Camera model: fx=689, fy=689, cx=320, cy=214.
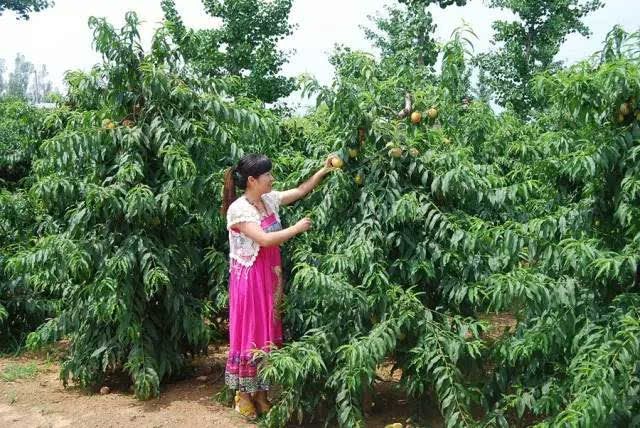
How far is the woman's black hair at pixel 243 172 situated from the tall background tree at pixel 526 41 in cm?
897

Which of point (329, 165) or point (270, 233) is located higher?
point (329, 165)

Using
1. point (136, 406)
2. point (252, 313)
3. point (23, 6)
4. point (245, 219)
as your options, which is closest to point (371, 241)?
point (245, 219)

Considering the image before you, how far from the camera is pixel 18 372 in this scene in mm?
5082

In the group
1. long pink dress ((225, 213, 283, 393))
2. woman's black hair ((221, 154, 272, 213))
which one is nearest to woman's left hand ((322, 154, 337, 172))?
woman's black hair ((221, 154, 272, 213))

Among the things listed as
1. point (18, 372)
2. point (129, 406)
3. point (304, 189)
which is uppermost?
point (304, 189)

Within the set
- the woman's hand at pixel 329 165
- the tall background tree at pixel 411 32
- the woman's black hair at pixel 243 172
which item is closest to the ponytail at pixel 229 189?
the woman's black hair at pixel 243 172

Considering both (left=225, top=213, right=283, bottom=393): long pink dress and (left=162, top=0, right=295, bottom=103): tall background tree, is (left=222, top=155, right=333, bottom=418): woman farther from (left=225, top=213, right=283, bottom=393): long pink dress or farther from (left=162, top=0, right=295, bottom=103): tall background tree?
(left=162, top=0, right=295, bottom=103): tall background tree

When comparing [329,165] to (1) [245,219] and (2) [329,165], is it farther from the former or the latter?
(1) [245,219]

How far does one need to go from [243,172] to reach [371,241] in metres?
0.84

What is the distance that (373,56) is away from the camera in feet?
13.2

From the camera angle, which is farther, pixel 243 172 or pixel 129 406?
pixel 129 406

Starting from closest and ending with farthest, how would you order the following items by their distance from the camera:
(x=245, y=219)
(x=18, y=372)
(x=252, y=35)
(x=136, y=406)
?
(x=245, y=219)
(x=136, y=406)
(x=18, y=372)
(x=252, y=35)

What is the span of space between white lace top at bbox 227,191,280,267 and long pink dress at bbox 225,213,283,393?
37mm

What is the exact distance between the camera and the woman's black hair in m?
3.88
